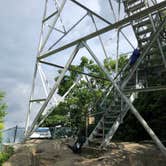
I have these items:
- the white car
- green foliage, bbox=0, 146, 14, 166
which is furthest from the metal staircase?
the white car

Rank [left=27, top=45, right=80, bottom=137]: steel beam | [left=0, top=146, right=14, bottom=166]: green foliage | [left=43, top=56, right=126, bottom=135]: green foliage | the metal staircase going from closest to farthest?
1. [left=27, top=45, right=80, bottom=137]: steel beam
2. the metal staircase
3. [left=0, top=146, right=14, bottom=166]: green foliage
4. [left=43, top=56, right=126, bottom=135]: green foliage

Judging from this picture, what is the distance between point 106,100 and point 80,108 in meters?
9.51

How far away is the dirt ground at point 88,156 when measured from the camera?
7348 mm

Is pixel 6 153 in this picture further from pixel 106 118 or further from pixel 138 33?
pixel 138 33

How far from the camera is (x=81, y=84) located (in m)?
21.2

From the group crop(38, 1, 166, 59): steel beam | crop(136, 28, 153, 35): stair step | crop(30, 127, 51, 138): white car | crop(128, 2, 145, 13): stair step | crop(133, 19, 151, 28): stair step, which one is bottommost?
crop(30, 127, 51, 138): white car

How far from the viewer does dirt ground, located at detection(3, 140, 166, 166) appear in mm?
7348

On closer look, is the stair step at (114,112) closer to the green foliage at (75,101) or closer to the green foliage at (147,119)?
the green foliage at (147,119)

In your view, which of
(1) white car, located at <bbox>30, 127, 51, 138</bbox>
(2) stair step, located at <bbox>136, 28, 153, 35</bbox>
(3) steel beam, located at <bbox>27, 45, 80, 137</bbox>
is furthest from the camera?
(1) white car, located at <bbox>30, 127, 51, 138</bbox>

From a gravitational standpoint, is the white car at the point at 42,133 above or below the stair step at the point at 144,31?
below

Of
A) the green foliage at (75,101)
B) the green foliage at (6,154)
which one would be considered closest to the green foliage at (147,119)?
the green foliage at (6,154)

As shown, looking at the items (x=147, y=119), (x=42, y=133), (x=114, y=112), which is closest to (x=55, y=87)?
(x=114, y=112)

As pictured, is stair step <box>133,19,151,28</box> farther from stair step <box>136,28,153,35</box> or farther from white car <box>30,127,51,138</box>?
white car <box>30,127,51,138</box>

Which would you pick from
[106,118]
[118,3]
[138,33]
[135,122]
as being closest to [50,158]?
[106,118]
